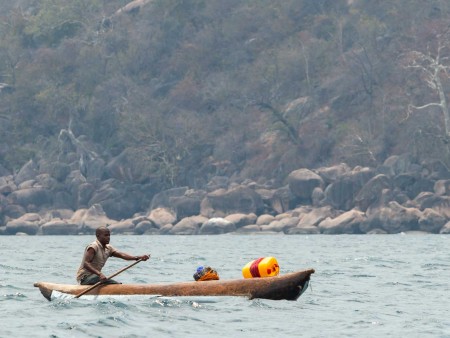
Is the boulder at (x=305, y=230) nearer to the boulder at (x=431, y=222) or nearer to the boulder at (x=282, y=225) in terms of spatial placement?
the boulder at (x=282, y=225)

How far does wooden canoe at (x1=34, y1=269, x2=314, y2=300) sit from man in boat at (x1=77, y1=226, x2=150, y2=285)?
0.34m

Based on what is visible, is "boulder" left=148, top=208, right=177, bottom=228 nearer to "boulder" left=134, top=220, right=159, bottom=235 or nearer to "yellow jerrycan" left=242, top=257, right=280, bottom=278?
"boulder" left=134, top=220, right=159, bottom=235

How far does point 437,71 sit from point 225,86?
19.1 meters

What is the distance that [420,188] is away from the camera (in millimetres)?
73750

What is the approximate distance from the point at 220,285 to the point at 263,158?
60379mm

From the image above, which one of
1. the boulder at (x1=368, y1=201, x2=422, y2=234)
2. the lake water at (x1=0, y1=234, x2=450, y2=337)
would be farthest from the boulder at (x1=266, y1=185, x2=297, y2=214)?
the lake water at (x1=0, y1=234, x2=450, y2=337)

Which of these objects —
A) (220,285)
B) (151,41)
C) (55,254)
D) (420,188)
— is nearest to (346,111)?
(420,188)

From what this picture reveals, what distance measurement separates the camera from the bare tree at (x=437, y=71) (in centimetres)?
7394

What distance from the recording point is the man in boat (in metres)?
22.6

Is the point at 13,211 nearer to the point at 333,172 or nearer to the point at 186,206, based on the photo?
the point at 186,206

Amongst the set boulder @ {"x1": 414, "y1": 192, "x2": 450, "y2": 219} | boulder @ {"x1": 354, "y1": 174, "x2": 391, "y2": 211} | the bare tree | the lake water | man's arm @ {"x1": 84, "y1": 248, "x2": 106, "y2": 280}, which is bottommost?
the lake water

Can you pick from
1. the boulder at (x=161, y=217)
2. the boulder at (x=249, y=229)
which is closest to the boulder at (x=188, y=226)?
the boulder at (x=161, y=217)

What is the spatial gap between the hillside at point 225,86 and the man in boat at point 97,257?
173 ft

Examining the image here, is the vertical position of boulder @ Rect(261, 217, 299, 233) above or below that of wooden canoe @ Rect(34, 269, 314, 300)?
above
